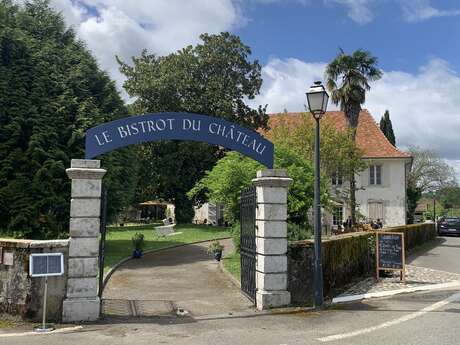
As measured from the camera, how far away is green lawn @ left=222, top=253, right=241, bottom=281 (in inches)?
600

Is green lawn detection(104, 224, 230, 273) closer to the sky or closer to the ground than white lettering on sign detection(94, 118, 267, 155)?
closer to the ground

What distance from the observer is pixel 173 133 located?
10.4m

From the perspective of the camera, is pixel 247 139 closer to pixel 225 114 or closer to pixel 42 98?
pixel 42 98

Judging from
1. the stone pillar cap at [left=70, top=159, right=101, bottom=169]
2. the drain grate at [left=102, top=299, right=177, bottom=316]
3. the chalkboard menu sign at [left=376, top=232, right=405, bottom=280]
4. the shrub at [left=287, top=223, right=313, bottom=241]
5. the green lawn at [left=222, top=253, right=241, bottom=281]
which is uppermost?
the stone pillar cap at [left=70, top=159, right=101, bottom=169]

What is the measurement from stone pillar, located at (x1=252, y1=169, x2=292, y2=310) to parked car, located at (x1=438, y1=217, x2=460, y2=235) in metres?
33.3

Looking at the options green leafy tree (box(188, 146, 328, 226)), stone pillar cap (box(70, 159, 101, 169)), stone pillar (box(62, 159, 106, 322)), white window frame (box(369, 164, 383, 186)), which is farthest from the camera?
white window frame (box(369, 164, 383, 186))

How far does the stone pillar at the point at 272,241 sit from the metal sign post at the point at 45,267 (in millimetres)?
3934

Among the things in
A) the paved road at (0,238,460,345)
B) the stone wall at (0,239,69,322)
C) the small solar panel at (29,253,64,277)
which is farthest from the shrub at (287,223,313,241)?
the small solar panel at (29,253,64,277)

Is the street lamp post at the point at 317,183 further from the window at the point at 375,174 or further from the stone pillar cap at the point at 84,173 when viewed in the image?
the window at the point at 375,174

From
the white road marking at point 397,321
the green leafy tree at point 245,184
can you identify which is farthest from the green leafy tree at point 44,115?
the white road marking at point 397,321

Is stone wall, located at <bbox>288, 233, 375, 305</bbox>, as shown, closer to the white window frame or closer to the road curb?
the road curb

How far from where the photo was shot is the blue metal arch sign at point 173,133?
10.0 meters

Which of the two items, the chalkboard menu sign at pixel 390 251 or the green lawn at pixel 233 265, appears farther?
the green lawn at pixel 233 265

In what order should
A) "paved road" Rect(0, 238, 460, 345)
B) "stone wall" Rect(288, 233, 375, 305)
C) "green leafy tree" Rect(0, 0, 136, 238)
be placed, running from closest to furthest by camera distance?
1. "paved road" Rect(0, 238, 460, 345)
2. "stone wall" Rect(288, 233, 375, 305)
3. "green leafy tree" Rect(0, 0, 136, 238)
